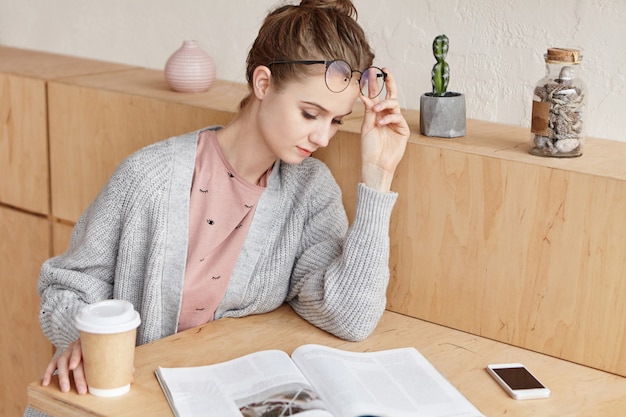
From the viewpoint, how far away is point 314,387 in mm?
1495

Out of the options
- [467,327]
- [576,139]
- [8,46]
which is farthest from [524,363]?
[8,46]

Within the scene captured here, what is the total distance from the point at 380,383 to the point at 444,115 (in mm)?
578

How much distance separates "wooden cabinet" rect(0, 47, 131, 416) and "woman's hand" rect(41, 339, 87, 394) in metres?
1.02

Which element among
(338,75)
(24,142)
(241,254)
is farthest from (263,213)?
(24,142)

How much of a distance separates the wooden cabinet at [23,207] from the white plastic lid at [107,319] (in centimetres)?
108

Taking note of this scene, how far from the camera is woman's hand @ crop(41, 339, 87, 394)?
1475 mm

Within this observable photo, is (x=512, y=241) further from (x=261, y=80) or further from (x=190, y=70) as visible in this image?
(x=190, y=70)

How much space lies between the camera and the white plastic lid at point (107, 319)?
1.40m

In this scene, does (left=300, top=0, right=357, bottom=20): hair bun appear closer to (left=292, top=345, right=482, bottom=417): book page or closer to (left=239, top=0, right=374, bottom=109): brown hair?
(left=239, top=0, right=374, bottom=109): brown hair

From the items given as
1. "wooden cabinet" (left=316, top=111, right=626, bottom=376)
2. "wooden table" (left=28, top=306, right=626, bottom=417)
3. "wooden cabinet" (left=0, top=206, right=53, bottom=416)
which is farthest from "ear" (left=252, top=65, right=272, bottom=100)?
"wooden cabinet" (left=0, top=206, right=53, bottom=416)

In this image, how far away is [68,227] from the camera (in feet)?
8.00

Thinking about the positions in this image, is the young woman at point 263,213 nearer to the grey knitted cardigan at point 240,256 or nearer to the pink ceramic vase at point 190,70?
the grey knitted cardigan at point 240,256

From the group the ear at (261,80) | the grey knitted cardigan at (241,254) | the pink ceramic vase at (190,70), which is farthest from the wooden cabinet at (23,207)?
the ear at (261,80)

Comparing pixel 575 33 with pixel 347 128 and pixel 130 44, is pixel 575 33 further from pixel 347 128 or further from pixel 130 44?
pixel 130 44
